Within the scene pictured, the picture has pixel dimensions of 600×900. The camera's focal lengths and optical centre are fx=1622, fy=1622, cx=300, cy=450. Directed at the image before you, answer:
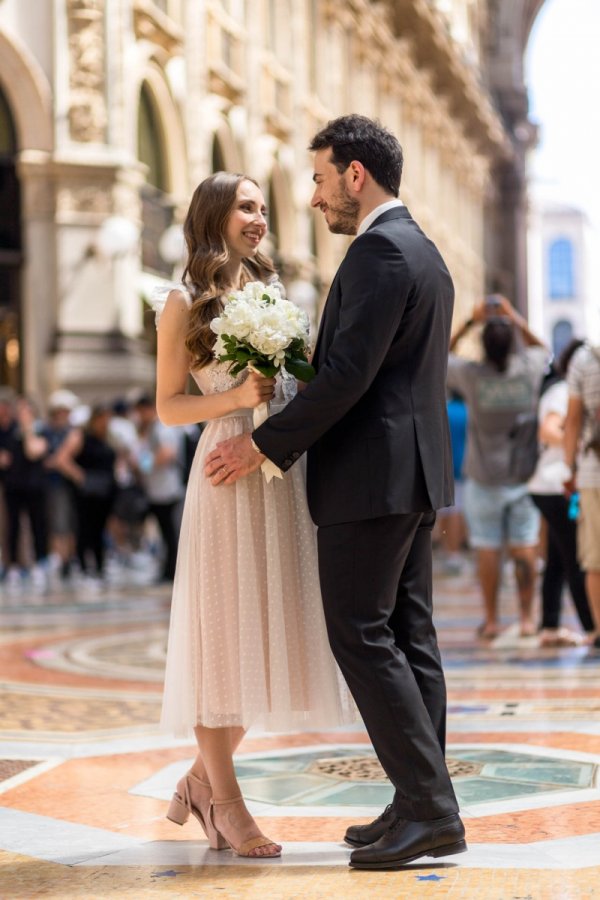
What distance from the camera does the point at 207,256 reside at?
4461 millimetres

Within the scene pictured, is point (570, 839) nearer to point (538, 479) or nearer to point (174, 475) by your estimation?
point (538, 479)

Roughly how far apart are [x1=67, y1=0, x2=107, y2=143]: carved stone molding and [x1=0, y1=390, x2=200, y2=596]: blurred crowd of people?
4.45m

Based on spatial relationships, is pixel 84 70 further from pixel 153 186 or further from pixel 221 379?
pixel 221 379

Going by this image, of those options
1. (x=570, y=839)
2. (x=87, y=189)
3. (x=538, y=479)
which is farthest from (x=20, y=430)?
(x=570, y=839)

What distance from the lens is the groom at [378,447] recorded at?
13.4 feet

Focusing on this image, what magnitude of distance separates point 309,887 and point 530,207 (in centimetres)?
6844

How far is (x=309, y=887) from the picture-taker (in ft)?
12.9

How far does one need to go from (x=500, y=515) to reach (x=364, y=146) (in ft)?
18.1

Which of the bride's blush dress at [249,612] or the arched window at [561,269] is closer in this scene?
the bride's blush dress at [249,612]

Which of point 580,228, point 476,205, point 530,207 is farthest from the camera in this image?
point 580,228

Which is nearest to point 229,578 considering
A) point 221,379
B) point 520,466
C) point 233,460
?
point 233,460

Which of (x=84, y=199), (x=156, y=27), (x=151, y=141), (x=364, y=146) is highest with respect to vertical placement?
(x=156, y=27)

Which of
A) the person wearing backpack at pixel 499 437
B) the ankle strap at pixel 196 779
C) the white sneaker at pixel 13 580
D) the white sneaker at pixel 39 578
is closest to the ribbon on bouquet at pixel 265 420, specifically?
the ankle strap at pixel 196 779

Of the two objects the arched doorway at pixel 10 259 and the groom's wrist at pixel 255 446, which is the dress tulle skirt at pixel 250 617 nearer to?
the groom's wrist at pixel 255 446
